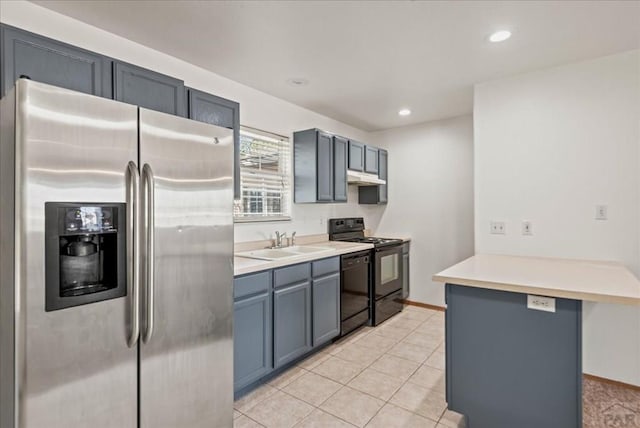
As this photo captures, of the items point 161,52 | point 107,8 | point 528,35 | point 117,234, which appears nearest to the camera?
point 117,234

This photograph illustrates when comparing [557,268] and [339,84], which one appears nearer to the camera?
[557,268]

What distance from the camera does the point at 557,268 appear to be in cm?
224

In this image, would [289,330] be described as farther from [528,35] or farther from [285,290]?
[528,35]

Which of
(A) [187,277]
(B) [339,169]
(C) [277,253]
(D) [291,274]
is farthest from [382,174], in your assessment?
(A) [187,277]

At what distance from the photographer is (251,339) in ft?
7.52

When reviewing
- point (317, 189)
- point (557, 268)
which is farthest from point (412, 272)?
point (557, 268)

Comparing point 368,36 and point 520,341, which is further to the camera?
point 368,36

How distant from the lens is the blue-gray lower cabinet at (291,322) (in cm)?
250

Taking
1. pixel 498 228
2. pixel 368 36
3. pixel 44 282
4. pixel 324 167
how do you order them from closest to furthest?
1. pixel 44 282
2. pixel 368 36
3. pixel 498 228
4. pixel 324 167

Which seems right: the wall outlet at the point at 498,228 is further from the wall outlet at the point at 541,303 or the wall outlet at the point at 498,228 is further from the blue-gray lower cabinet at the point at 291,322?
the blue-gray lower cabinet at the point at 291,322

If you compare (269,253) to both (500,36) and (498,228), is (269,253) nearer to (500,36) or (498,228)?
(498,228)

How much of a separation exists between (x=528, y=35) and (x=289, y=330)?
8.98ft

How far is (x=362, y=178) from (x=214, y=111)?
2173mm

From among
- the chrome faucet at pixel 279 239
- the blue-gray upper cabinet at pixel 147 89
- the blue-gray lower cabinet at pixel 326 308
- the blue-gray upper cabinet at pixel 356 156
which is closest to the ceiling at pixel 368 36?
the blue-gray upper cabinet at pixel 147 89
